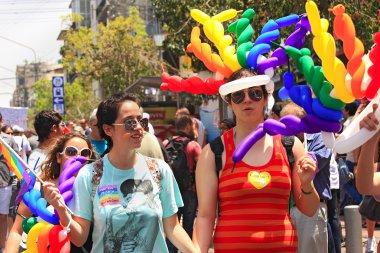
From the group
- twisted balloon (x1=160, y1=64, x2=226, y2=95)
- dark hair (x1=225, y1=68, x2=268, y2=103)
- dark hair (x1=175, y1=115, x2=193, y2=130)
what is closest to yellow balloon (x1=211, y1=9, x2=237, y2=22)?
twisted balloon (x1=160, y1=64, x2=226, y2=95)

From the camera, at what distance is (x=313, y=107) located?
4.53 metres

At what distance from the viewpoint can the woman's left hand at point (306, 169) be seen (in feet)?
15.1

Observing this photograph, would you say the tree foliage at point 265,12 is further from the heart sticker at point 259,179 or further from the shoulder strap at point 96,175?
the shoulder strap at point 96,175

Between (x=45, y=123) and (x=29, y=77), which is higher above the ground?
(x=29, y=77)

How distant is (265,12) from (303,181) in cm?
810

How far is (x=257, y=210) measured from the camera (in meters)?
4.65

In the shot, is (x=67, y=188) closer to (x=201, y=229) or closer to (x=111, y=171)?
(x=111, y=171)

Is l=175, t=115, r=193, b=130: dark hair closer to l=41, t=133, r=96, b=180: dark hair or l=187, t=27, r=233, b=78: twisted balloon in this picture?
l=41, t=133, r=96, b=180: dark hair

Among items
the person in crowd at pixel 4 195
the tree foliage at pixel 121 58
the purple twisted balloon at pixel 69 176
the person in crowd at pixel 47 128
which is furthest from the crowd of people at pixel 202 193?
the tree foliage at pixel 121 58

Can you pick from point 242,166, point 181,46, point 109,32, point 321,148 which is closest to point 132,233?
point 242,166

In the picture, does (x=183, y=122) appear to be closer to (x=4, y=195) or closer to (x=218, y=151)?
(x=4, y=195)

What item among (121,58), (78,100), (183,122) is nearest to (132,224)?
(183,122)

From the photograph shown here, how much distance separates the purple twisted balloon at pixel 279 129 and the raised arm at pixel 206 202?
22 cm

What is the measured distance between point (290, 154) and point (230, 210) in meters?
0.46
